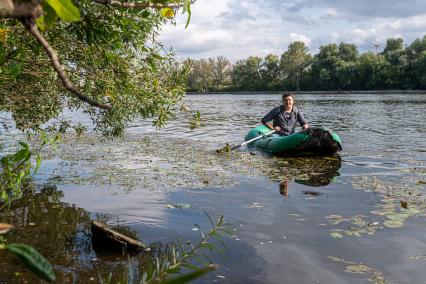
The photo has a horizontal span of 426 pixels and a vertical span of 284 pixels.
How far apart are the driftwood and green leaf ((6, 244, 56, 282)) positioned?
5391 millimetres

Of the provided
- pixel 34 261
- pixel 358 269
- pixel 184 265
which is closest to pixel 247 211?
pixel 358 269

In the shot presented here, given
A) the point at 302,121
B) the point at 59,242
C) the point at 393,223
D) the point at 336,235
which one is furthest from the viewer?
the point at 302,121

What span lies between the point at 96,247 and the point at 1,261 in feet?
3.94

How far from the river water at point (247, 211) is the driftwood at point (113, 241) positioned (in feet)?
0.60

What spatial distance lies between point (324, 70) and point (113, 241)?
10236cm

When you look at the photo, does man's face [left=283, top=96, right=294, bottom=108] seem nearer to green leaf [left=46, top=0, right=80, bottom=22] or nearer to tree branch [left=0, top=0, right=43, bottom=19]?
green leaf [left=46, top=0, right=80, bottom=22]

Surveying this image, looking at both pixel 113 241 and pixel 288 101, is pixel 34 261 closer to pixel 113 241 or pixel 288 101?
pixel 113 241

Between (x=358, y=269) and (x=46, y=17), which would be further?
(x=358, y=269)

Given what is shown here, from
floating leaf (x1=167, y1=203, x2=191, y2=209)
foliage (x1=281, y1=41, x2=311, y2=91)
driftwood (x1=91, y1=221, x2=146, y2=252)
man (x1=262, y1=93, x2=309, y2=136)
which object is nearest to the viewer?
driftwood (x1=91, y1=221, x2=146, y2=252)

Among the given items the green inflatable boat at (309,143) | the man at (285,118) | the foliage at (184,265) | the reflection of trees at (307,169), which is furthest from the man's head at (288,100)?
the foliage at (184,265)

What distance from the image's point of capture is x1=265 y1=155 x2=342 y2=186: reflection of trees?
10.9m

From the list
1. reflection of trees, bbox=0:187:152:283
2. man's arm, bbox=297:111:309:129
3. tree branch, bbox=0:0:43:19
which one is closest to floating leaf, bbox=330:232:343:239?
reflection of trees, bbox=0:187:152:283

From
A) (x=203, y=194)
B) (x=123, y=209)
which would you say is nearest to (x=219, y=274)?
(x=123, y=209)

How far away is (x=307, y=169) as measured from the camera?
12.3 meters
